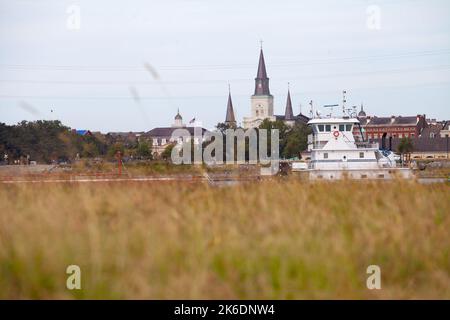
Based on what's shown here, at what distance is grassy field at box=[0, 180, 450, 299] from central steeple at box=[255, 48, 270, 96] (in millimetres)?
166690

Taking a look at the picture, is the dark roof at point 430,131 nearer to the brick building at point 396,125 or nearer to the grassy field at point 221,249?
the brick building at point 396,125

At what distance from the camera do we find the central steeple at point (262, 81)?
586 feet

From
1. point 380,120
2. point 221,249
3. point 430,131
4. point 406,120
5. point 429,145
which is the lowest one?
point 429,145

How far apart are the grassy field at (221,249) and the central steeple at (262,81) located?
16669cm

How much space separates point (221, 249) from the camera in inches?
289

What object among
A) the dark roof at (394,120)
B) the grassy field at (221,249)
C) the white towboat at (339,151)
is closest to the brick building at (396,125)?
the dark roof at (394,120)

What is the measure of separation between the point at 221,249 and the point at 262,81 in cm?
18301

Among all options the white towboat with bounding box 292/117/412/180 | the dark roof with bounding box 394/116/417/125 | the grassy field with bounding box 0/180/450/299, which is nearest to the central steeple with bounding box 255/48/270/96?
the dark roof with bounding box 394/116/417/125

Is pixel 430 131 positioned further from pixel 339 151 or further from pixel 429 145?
pixel 339 151

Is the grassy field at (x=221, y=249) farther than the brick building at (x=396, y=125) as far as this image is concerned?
No

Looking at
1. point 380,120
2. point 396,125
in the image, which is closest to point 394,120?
point 380,120
